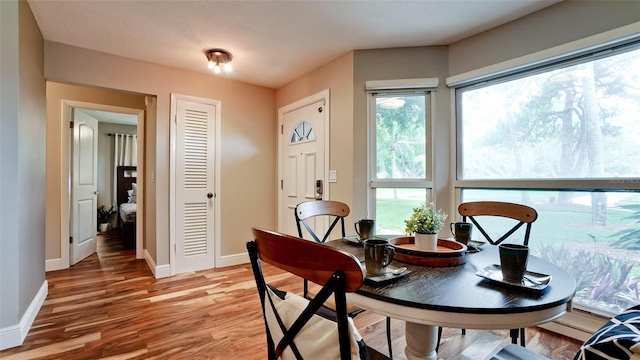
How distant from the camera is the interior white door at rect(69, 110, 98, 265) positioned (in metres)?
3.50

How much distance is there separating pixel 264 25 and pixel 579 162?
8.38 ft

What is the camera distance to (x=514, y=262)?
91 centimetres

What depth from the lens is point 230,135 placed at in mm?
3535

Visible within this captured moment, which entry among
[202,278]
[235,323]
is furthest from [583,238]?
[202,278]

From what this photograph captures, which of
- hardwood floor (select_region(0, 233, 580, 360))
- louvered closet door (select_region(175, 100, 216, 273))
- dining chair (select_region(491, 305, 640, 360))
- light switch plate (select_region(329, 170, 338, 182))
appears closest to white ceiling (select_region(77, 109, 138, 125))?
louvered closet door (select_region(175, 100, 216, 273))

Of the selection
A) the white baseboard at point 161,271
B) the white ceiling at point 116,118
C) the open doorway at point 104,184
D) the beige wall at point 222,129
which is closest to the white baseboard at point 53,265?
→ the open doorway at point 104,184

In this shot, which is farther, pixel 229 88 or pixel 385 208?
pixel 229 88

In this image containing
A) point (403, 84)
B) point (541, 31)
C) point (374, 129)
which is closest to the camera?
point (541, 31)

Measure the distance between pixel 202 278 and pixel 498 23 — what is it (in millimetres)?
3646

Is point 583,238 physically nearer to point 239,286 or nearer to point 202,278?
point 239,286

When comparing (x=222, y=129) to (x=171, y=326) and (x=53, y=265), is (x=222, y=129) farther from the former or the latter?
(x=53, y=265)

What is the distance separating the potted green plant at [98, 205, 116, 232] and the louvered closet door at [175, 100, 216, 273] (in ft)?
12.4

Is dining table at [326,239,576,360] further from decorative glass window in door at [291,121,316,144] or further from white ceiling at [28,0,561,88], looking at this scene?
decorative glass window in door at [291,121,316,144]

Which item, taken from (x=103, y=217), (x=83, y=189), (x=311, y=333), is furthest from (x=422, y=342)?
(x=103, y=217)
